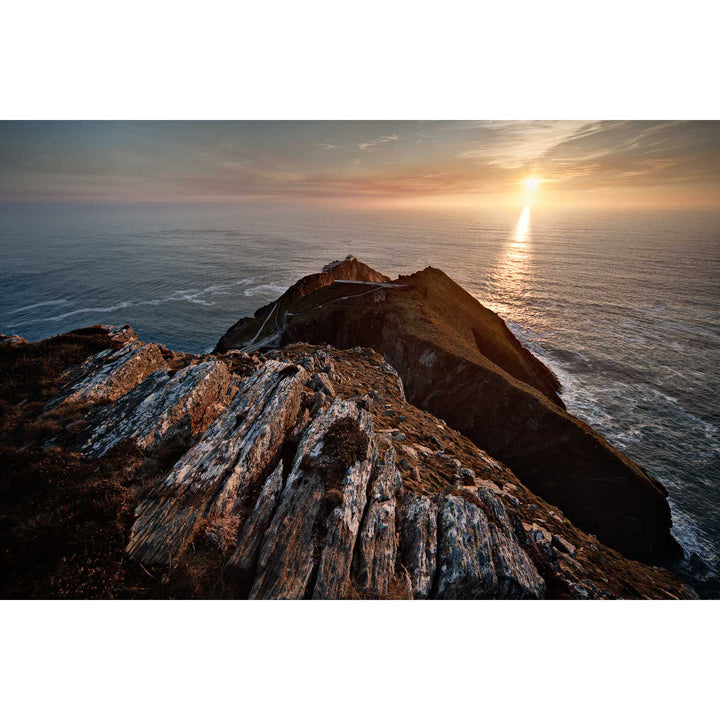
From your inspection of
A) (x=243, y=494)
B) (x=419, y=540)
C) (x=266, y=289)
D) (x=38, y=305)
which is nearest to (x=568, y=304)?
(x=266, y=289)

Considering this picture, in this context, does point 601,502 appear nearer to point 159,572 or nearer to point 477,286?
point 159,572

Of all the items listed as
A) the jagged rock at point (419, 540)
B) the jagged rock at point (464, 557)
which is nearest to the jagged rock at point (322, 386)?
the jagged rock at point (419, 540)

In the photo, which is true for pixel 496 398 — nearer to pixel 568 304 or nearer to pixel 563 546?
pixel 563 546

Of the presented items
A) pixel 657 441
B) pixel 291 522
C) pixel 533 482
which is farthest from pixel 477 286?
pixel 291 522

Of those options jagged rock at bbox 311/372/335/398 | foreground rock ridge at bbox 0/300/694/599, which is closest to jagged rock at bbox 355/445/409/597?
foreground rock ridge at bbox 0/300/694/599

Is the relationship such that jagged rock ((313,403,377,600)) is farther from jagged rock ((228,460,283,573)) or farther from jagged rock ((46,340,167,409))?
jagged rock ((46,340,167,409))

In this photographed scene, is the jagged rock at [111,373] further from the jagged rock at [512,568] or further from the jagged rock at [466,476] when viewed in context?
the jagged rock at [466,476]
